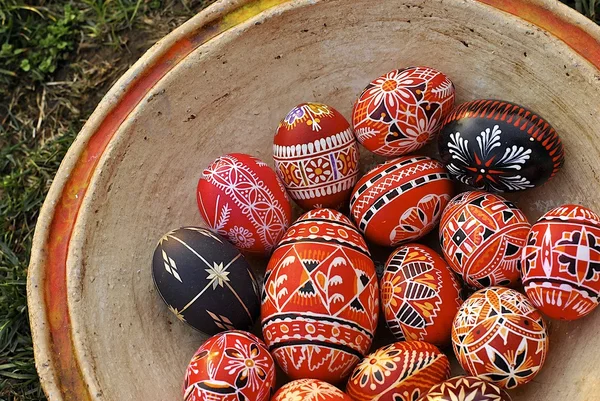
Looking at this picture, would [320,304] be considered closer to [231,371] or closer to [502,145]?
[231,371]

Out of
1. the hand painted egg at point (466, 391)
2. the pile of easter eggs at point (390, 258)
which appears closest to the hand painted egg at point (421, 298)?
the pile of easter eggs at point (390, 258)

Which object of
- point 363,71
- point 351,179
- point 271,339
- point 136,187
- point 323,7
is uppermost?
point 323,7

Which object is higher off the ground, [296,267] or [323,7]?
[323,7]

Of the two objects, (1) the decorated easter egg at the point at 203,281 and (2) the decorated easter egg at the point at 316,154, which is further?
(2) the decorated easter egg at the point at 316,154

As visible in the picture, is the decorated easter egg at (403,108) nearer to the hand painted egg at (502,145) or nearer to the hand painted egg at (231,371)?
the hand painted egg at (502,145)

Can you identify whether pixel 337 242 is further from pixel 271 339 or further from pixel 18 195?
pixel 18 195

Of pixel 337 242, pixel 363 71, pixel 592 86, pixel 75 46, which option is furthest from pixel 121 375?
pixel 75 46

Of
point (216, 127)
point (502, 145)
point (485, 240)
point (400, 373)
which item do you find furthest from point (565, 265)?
point (216, 127)
